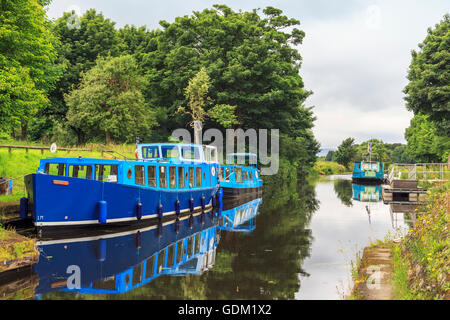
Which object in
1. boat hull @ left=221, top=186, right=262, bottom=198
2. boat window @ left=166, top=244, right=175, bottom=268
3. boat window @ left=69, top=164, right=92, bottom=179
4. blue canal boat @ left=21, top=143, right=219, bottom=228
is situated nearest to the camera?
boat window @ left=166, top=244, right=175, bottom=268

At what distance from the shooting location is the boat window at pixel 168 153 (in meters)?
23.4

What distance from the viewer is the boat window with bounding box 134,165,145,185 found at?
1878cm

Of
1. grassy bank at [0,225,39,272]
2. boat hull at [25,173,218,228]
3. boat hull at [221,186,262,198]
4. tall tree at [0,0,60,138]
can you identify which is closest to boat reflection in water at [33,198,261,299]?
grassy bank at [0,225,39,272]

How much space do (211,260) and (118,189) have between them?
584cm

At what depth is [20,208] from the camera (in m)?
17.6

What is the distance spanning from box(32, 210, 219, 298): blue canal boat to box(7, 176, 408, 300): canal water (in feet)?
0.08

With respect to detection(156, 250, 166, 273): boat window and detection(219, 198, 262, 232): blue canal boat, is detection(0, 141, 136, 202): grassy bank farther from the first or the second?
detection(219, 198, 262, 232): blue canal boat

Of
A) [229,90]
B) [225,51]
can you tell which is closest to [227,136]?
[229,90]

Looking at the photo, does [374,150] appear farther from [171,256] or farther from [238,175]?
[171,256]

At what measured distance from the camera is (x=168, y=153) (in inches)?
979

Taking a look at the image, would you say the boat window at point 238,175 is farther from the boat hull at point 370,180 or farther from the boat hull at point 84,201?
the boat hull at point 370,180

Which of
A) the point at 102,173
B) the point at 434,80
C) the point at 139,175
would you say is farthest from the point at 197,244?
the point at 434,80

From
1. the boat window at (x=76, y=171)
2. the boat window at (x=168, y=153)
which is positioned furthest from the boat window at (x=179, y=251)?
the boat window at (x=168, y=153)

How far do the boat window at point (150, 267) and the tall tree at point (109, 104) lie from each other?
87.7 feet
